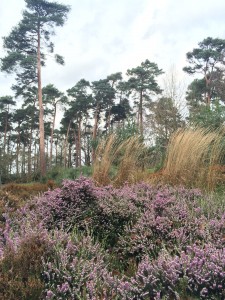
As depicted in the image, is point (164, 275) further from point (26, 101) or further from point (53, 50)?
point (26, 101)

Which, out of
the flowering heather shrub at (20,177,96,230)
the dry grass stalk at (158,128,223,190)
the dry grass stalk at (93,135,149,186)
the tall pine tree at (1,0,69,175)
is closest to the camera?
the flowering heather shrub at (20,177,96,230)

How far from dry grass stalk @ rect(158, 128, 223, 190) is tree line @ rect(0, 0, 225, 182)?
15061mm

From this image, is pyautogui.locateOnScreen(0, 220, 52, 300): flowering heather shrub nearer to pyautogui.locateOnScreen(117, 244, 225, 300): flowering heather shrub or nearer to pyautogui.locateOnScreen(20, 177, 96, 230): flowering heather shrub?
pyautogui.locateOnScreen(117, 244, 225, 300): flowering heather shrub

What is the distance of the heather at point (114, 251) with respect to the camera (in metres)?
2.11

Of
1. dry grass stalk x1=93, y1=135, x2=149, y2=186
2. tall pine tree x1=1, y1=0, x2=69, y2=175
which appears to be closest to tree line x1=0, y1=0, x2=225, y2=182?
tall pine tree x1=1, y1=0, x2=69, y2=175

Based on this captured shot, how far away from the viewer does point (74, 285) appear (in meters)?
2.29

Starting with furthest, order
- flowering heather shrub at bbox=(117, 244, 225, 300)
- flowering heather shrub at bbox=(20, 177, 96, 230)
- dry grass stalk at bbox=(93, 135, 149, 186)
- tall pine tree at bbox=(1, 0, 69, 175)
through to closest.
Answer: tall pine tree at bbox=(1, 0, 69, 175) < dry grass stalk at bbox=(93, 135, 149, 186) < flowering heather shrub at bbox=(20, 177, 96, 230) < flowering heather shrub at bbox=(117, 244, 225, 300)

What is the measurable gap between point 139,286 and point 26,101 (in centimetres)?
3472

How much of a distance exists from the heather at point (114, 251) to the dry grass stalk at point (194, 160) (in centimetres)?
144

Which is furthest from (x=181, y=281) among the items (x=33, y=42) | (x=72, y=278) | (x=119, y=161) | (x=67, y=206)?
(x=33, y=42)

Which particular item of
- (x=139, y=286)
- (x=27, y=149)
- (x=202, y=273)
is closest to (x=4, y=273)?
(x=139, y=286)

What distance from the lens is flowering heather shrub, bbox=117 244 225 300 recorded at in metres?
2.04

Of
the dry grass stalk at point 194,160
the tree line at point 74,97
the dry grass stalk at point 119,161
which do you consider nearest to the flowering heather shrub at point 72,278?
the dry grass stalk at point 194,160

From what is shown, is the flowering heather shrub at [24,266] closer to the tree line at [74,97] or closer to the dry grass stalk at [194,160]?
the dry grass stalk at [194,160]
